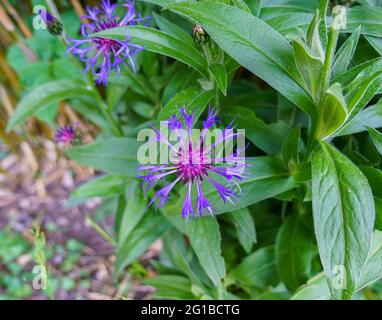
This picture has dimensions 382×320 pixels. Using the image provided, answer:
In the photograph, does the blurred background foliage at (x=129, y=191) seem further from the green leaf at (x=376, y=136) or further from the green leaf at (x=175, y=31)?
the green leaf at (x=376, y=136)

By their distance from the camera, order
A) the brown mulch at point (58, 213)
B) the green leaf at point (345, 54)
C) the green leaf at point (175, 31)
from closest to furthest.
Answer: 1. the green leaf at point (345, 54)
2. the green leaf at point (175, 31)
3. the brown mulch at point (58, 213)

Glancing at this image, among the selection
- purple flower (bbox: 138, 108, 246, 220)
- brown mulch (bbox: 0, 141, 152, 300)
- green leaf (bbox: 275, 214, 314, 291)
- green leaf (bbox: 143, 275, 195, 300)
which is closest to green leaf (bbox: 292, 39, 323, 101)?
purple flower (bbox: 138, 108, 246, 220)

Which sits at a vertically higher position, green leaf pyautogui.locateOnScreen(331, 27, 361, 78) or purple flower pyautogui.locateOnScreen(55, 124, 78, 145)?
purple flower pyautogui.locateOnScreen(55, 124, 78, 145)

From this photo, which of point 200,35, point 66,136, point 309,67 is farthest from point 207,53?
point 66,136

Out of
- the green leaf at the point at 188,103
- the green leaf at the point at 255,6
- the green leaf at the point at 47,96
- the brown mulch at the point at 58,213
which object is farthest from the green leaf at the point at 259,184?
the brown mulch at the point at 58,213

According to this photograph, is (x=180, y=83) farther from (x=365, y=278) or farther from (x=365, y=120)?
(x=365, y=278)

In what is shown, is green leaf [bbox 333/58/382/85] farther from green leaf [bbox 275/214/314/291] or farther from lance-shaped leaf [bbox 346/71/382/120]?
green leaf [bbox 275/214/314/291]
